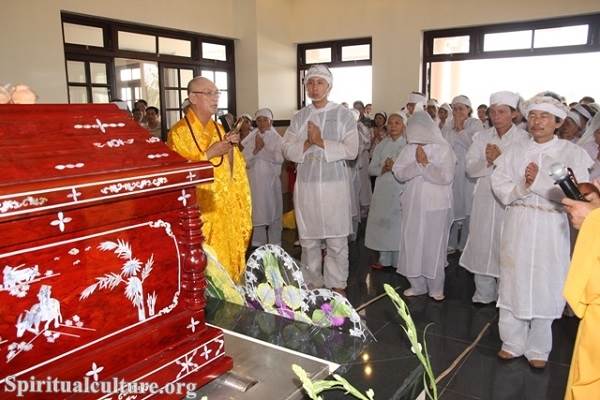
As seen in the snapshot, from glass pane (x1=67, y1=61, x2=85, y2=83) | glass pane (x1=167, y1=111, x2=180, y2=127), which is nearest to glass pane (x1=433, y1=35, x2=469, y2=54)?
glass pane (x1=167, y1=111, x2=180, y2=127)

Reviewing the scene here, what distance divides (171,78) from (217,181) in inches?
203

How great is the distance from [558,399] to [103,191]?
251 centimetres

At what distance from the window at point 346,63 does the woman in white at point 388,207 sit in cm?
410

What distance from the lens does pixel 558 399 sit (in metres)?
2.54

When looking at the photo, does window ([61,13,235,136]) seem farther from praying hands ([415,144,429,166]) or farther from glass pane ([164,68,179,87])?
praying hands ([415,144,429,166])

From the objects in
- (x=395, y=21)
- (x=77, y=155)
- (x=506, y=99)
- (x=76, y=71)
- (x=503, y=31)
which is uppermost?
(x=395, y=21)

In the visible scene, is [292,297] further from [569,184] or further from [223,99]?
[223,99]

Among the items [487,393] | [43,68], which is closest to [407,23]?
[43,68]

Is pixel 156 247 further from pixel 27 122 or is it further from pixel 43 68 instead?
pixel 43 68

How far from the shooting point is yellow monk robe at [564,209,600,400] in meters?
1.42

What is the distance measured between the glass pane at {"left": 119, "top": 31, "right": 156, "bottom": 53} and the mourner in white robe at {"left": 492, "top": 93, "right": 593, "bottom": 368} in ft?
18.4

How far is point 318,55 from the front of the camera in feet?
30.5

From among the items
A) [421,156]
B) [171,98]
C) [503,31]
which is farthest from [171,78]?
[503,31]
